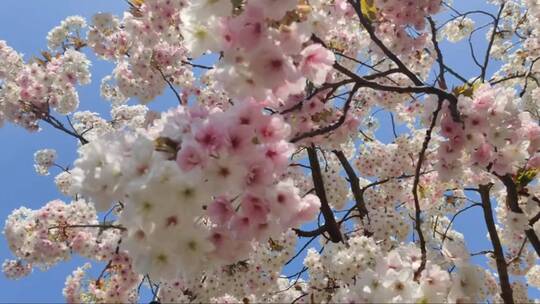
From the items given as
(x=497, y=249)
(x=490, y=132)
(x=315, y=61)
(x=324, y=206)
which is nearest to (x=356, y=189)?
(x=324, y=206)

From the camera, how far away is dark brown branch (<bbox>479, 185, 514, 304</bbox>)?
423cm

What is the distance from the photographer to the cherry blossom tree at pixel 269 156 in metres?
2.16

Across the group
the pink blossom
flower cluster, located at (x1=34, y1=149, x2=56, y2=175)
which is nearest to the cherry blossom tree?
the pink blossom

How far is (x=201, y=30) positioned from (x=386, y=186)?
5.21 meters

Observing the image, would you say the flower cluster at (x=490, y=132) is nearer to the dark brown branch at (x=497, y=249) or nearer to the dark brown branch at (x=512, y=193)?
the dark brown branch at (x=512, y=193)

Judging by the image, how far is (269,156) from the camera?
7.47ft

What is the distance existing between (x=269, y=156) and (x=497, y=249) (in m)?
3.56

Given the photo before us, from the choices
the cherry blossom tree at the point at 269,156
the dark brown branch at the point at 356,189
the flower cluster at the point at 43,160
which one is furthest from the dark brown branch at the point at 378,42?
the flower cluster at the point at 43,160

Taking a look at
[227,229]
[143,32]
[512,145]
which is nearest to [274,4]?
[227,229]

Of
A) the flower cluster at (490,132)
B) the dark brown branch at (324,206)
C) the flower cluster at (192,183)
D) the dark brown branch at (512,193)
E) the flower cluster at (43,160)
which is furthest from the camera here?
the flower cluster at (43,160)

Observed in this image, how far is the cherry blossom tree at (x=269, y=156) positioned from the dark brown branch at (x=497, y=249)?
0.01 m

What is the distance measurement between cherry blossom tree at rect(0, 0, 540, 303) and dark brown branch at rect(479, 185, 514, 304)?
1cm

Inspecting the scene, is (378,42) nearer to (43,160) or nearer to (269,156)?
(269,156)

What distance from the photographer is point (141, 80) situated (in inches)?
283
